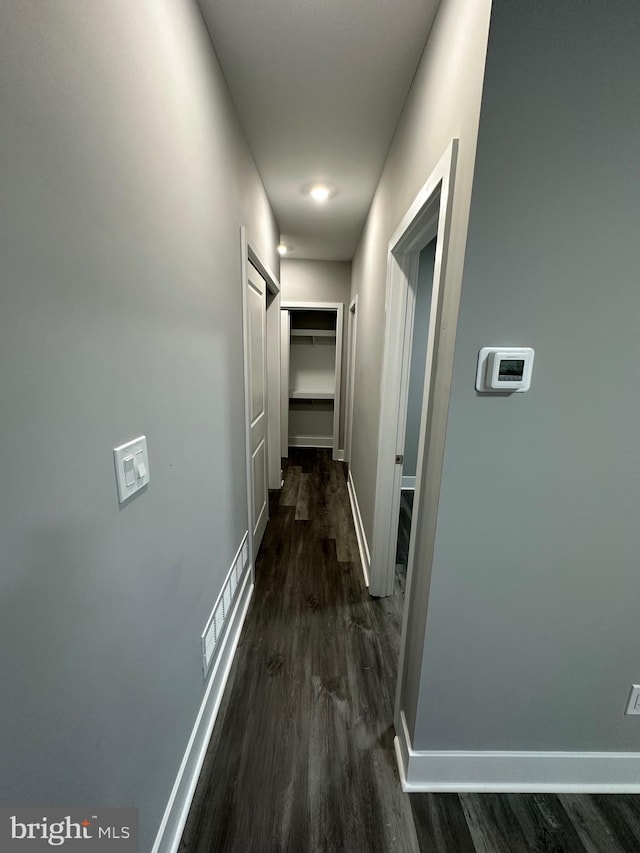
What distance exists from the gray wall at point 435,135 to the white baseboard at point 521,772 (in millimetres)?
1202

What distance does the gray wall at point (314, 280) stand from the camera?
4004 millimetres

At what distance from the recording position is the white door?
211cm

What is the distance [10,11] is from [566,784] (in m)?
2.36

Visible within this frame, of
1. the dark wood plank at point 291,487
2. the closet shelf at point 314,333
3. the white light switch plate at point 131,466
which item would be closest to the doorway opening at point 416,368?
the dark wood plank at point 291,487

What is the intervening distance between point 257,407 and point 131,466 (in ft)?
5.53

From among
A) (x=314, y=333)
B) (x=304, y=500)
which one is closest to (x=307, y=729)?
(x=304, y=500)

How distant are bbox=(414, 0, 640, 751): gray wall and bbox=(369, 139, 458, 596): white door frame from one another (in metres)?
0.20

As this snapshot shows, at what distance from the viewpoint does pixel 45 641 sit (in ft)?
1.73

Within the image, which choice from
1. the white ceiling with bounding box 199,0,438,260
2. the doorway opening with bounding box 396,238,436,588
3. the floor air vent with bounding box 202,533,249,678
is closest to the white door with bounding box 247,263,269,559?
the floor air vent with bounding box 202,533,249,678

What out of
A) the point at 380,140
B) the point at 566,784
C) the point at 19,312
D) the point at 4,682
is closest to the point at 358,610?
the point at 566,784

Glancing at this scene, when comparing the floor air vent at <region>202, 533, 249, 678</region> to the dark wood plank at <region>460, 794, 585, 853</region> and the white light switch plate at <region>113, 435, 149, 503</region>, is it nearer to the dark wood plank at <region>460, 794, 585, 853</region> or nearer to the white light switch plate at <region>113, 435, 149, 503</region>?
the white light switch plate at <region>113, 435, 149, 503</region>

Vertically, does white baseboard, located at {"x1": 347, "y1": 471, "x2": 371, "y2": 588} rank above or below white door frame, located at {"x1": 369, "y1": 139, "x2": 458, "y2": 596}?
below

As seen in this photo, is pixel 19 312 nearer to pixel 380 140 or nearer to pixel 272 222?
pixel 380 140

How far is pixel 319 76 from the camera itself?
1349 millimetres
